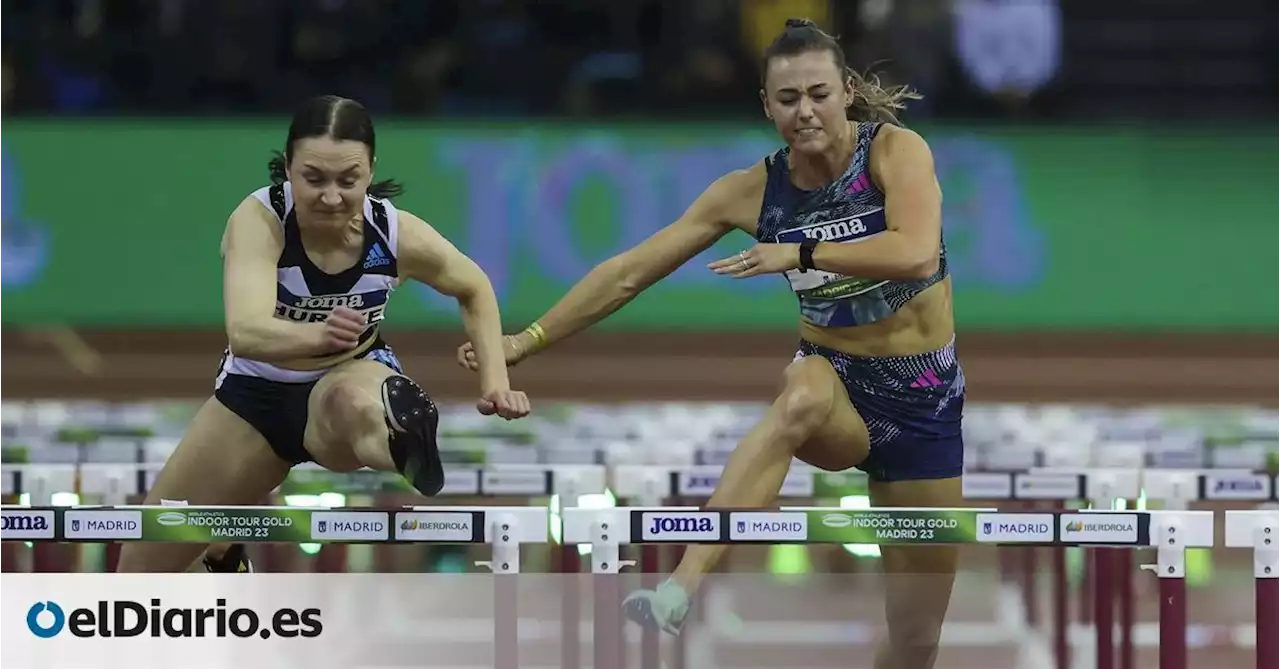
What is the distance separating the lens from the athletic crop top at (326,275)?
4609 millimetres

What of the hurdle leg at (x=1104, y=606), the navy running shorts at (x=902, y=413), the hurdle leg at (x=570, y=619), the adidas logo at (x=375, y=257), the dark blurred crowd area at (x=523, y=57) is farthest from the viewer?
the dark blurred crowd area at (x=523, y=57)

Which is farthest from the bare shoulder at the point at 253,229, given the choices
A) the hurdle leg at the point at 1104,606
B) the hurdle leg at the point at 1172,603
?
the hurdle leg at the point at 1104,606

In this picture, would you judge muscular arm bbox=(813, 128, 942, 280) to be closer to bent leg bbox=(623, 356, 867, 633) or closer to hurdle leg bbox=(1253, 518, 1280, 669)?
bent leg bbox=(623, 356, 867, 633)

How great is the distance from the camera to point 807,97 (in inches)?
179

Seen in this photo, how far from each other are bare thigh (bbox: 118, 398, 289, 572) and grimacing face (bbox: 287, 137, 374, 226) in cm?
65

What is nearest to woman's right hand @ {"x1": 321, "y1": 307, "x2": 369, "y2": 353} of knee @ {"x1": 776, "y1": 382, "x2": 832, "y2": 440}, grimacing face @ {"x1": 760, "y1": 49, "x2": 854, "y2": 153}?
knee @ {"x1": 776, "y1": 382, "x2": 832, "y2": 440}

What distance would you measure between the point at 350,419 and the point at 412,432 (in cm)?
20

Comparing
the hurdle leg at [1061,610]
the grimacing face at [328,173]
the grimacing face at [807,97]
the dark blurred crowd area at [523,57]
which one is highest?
the dark blurred crowd area at [523,57]

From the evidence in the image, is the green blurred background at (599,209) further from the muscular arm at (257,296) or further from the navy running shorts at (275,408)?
the muscular arm at (257,296)

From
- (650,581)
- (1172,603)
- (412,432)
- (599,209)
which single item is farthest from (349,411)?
(599,209)

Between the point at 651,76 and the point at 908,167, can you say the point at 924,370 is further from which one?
the point at 651,76

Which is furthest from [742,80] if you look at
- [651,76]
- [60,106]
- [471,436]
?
[471,436]

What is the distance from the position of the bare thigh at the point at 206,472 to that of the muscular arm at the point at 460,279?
58 centimetres

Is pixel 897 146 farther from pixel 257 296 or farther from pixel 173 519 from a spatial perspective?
pixel 173 519
